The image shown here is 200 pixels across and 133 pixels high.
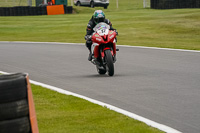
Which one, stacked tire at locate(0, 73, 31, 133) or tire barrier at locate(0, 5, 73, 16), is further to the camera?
tire barrier at locate(0, 5, 73, 16)

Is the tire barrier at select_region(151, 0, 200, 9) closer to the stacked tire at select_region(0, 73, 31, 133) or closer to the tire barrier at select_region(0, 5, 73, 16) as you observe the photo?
the tire barrier at select_region(0, 5, 73, 16)

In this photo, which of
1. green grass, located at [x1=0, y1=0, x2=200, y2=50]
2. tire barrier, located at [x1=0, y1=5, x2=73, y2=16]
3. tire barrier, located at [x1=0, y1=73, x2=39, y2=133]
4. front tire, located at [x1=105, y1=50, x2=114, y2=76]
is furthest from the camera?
tire barrier, located at [x1=0, y1=5, x2=73, y2=16]

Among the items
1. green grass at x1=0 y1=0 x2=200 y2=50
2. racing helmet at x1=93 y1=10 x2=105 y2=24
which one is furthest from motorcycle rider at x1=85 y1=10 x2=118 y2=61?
green grass at x1=0 y1=0 x2=200 y2=50

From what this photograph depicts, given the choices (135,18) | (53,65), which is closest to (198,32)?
(135,18)

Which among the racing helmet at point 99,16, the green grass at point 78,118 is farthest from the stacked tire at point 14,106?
the racing helmet at point 99,16

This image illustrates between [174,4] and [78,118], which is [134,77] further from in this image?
[174,4]

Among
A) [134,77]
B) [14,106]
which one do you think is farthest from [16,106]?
[134,77]

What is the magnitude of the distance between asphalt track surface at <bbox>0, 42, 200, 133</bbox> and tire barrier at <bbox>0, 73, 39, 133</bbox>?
6.81ft

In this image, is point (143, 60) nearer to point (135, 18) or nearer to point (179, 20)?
point (179, 20)

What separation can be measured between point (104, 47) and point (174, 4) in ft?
99.7

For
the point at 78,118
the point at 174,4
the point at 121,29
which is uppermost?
the point at 78,118

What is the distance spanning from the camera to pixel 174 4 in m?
41.6

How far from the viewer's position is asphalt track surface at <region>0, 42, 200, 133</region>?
7.71 meters

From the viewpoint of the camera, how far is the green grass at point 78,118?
6.41 metres
